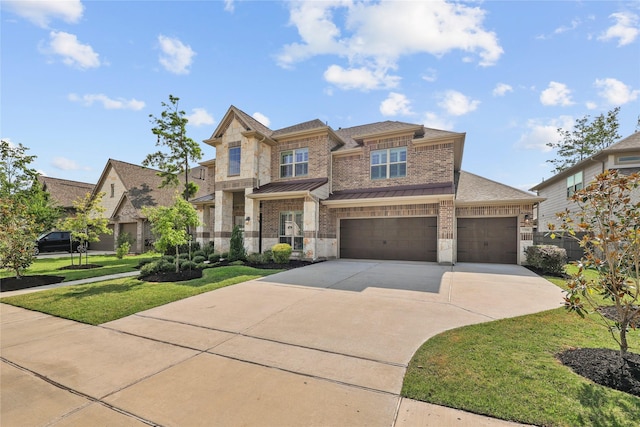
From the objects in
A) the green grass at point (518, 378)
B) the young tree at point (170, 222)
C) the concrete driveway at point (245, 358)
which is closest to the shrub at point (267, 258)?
the young tree at point (170, 222)

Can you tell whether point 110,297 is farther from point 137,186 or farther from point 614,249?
point 137,186

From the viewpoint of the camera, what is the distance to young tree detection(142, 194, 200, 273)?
9625 millimetres

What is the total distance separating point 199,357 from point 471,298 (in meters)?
6.12

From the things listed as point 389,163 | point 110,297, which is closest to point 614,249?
point 110,297

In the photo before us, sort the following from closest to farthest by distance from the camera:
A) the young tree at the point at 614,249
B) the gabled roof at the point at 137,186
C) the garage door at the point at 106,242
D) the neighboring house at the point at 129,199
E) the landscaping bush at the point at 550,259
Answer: the young tree at the point at 614,249 < the landscaping bush at the point at 550,259 < the neighboring house at the point at 129,199 < the gabled roof at the point at 137,186 < the garage door at the point at 106,242

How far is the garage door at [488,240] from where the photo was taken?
1262 cm

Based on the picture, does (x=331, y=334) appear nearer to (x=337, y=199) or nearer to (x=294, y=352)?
(x=294, y=352)

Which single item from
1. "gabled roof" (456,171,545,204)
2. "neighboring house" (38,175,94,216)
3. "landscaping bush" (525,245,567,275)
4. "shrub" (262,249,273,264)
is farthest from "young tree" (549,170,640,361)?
"neighboring house" (38,175,94,216)

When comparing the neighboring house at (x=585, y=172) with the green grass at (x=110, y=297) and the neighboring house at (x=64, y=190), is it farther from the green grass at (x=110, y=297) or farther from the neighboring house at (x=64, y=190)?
the neighboring house at (x=64, y=190)

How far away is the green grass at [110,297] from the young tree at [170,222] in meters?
1.47

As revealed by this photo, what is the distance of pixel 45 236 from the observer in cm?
2109

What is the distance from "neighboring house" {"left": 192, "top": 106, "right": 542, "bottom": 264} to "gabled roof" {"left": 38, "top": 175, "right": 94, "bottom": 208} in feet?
62.7

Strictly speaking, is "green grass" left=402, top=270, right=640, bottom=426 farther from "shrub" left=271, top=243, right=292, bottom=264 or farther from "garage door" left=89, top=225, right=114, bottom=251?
"garage door" left=89, top=225, right=114, bottom=251

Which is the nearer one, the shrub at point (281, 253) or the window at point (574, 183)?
the shrub at point (281, 253)
